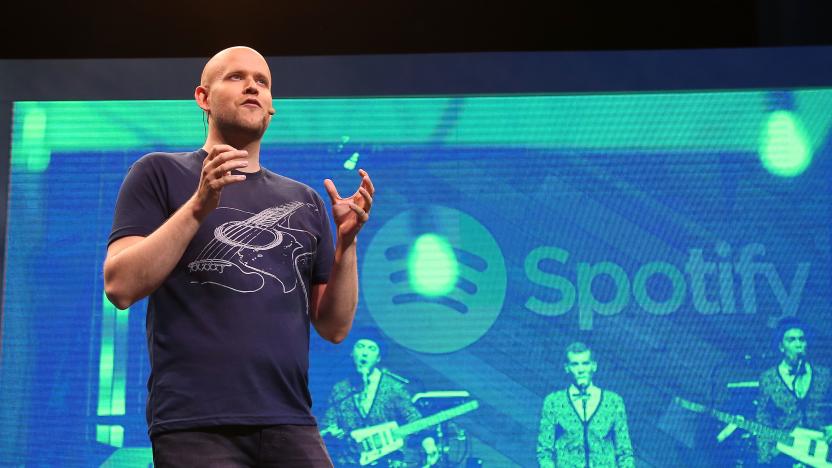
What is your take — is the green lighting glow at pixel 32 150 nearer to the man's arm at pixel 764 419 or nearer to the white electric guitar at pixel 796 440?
the white electric guitar at pixel 796 440

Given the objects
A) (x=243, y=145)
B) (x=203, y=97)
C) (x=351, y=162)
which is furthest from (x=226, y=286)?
(x=351, y=162)

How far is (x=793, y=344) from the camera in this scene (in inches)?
122

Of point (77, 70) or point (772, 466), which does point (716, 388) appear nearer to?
point (772, 466)

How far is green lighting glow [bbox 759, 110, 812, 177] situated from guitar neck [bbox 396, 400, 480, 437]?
4.78 feet

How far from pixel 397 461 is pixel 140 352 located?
1021 mm

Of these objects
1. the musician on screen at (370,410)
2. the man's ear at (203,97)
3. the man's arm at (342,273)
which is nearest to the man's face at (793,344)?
the musician on screen at (370,410)

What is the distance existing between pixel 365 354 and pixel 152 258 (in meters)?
1.90

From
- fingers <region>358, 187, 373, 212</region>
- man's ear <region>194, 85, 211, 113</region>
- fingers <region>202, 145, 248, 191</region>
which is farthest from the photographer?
man's ear <region>194, 85, 211, 113</region>

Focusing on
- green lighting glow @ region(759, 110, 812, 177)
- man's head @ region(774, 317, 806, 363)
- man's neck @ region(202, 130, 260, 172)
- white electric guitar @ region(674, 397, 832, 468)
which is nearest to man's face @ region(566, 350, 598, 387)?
white electric guitar @ region(674, 397, 832, 468)

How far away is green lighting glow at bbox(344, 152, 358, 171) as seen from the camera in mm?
3238

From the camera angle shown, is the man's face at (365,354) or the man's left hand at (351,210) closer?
the man's left hand at (351,210)

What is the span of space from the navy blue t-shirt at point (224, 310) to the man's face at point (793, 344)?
7.41 feet

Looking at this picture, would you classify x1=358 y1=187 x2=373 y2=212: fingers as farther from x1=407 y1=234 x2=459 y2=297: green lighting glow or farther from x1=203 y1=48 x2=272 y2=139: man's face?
x1=407 y1=234 x2=459 y2=297: green lighting glow

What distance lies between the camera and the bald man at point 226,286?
4.21 ft
